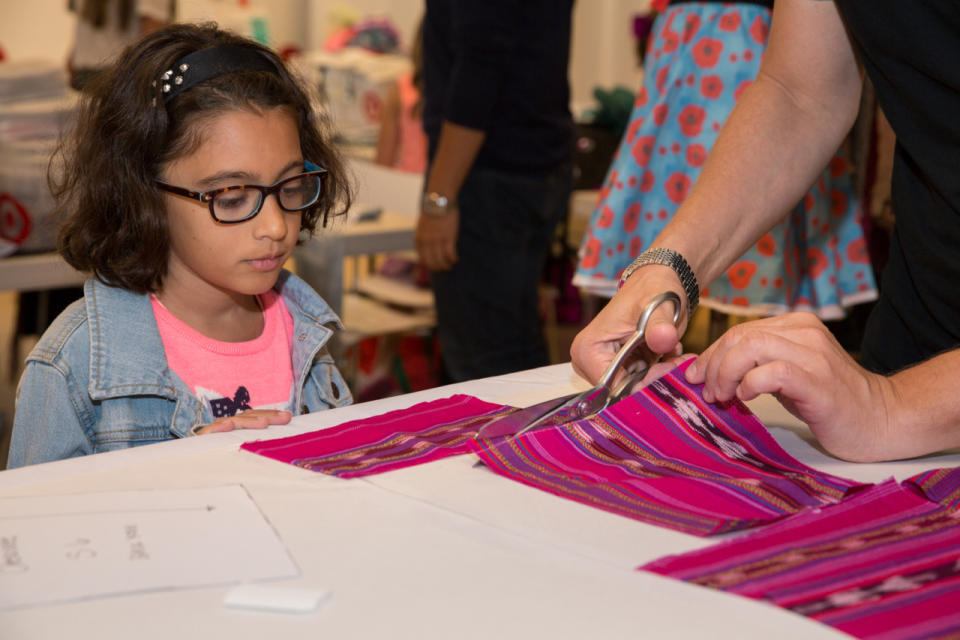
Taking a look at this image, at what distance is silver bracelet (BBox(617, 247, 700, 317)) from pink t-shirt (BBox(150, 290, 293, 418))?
533 millimetres

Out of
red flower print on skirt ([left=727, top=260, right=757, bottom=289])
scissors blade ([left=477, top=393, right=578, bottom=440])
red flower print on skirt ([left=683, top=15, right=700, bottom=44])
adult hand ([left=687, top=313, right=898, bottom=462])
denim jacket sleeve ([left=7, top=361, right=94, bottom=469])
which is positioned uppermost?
red flower print on skirt ([left=683, top=15, right=700, bottom=44])

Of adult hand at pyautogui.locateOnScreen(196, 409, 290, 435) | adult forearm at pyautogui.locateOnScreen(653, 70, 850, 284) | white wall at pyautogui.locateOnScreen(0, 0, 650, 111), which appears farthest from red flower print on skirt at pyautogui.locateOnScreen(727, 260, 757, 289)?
white wall at pyautogui.locateOnScreen(0, 0, 650, 111)

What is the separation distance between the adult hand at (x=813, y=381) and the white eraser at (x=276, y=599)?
445 millimetres

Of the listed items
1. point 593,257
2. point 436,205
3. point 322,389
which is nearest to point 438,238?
point 436,205

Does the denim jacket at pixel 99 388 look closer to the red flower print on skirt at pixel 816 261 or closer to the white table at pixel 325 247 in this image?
the white table at pixel 325 247

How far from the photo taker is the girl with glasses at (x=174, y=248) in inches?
49.7

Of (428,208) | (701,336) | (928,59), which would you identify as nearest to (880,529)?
(928,59)

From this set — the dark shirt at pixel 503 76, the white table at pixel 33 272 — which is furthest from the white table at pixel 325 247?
the dark shirt at pixel 503 76

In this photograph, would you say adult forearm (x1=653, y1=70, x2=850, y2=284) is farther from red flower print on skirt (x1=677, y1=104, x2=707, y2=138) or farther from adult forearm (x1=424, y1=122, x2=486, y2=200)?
adult forearm (x1=424, y1=122, x2=486, y2=200)

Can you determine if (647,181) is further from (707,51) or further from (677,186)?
(707,51)

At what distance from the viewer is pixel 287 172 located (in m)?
1.37

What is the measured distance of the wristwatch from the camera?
246 centimetres

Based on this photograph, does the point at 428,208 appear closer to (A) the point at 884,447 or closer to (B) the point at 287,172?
(B) the point at 287,172

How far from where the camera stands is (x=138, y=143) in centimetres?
135
